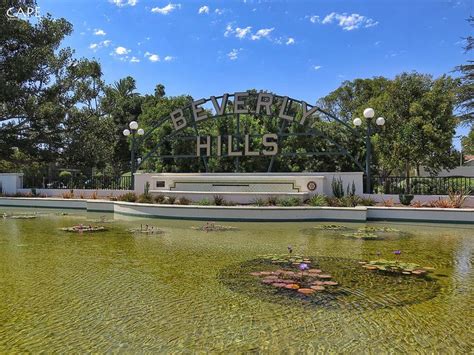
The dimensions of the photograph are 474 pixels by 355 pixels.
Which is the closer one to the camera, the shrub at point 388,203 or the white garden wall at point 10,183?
the shrub at point 388,203

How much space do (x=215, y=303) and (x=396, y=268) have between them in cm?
328

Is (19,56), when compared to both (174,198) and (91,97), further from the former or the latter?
(174,198)

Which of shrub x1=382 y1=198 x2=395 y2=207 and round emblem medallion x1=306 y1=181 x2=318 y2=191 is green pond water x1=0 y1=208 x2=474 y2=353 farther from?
round emblem medallion x1=306 y1=181 x2=318 y2=191

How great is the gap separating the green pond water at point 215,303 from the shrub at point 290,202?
7.16 meters

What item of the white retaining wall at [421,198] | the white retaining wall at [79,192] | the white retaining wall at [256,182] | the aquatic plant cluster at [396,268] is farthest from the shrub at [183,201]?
the aquatic plant cluster at [396,268]

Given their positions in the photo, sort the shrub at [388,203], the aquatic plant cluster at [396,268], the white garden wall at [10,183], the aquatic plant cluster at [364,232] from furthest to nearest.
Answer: the white garden wall at [10,183] < the shrub at [388,203] < the aquatic plant cluster at [364,232] < the aquatic plant cluster at [396,268]

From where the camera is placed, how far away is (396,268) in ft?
20.9

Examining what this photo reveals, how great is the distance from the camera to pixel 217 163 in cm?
2923

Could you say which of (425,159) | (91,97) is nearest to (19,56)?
(91,97)

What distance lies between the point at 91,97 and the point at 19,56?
7209 mm

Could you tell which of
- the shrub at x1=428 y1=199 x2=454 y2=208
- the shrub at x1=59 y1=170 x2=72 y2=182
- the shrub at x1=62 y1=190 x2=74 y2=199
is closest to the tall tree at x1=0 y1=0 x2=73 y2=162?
the shrub at x1=59 y1=170 x2=72 y2=182

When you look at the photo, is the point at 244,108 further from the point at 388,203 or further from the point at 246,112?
the point at 388,203

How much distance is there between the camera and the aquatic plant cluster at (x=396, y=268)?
20.3 feet

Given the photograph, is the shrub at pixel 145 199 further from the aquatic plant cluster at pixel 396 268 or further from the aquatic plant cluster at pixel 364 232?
the aquatic plant cluster at pixel 396 268
